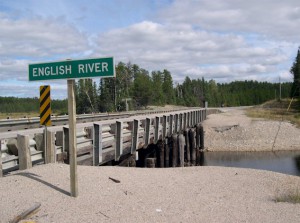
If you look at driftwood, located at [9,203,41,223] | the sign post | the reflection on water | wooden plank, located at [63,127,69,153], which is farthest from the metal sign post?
the reflection on water

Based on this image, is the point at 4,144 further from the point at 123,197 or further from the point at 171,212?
the point at 171,212

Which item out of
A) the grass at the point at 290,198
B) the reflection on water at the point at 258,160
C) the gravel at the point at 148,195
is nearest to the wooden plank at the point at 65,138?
the gravel at the point at 148,195

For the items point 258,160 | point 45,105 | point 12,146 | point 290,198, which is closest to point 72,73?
point 45,105

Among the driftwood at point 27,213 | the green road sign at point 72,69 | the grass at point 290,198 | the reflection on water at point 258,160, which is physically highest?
the green road sign at point 72,69

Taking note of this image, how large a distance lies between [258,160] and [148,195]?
2675 centimetres

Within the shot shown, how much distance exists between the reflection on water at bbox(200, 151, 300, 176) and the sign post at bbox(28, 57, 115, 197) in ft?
69.6

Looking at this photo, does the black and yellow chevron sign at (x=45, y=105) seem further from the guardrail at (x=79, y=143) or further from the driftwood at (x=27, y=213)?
the driftwood at (x=27, y=213)

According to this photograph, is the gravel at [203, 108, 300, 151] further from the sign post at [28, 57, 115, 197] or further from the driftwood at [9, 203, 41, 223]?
the driftwood at [9, 203, 41, 223]

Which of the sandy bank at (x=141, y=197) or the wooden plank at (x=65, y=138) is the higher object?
the wooden plank at (x=65, y=138)

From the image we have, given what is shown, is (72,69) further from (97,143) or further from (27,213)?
(97,143)

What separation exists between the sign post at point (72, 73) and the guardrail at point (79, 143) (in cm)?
187

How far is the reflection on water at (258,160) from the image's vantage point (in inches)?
1088

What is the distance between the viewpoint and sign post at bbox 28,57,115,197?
6.35 m

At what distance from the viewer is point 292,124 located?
50.4 meters
